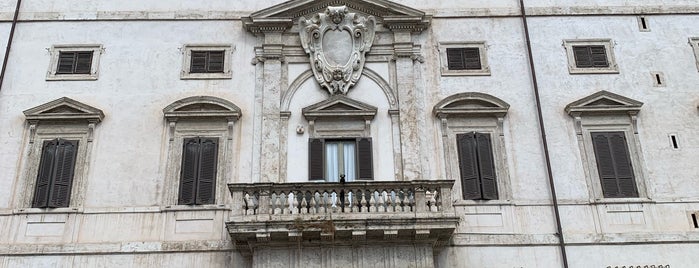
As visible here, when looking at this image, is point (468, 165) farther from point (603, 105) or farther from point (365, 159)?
point (603, 105)

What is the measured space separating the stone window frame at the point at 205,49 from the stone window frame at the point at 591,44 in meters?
9.06

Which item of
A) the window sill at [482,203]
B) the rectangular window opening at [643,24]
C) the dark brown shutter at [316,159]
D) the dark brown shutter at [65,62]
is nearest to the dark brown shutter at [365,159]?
the dark brown shutter at [316,159]

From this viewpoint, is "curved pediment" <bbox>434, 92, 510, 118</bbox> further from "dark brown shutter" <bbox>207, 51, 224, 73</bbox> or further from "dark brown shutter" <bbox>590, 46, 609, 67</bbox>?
"dark brown shutter" <bbox>207, 51, 224, 73</bbox>

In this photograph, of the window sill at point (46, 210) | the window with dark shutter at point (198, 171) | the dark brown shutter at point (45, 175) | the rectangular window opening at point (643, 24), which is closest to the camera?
the window sill at point (46, 210)

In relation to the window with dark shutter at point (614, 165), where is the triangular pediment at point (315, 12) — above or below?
above

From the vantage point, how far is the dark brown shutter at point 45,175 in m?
17.9

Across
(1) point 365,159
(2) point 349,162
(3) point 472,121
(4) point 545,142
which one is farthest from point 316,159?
(4) point 545,142

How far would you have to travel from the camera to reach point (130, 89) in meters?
19.3

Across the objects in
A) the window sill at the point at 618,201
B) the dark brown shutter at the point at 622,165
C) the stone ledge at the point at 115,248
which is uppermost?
the dark brown shutter at the point at 622,165

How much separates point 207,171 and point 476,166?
667cm

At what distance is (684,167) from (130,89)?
14258 millimetres

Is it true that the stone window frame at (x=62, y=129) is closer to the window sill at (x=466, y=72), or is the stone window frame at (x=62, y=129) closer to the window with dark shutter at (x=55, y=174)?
the window with dark shutter at (x=55, y=174)

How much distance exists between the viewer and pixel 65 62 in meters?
19.7

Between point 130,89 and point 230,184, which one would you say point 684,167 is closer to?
point 230,184
